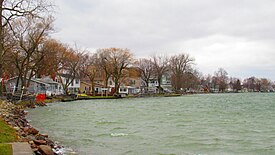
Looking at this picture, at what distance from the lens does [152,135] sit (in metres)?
17.6

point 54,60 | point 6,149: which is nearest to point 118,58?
point 54,60

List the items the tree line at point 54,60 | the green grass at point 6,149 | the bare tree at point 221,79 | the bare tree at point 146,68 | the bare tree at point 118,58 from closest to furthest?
1. the green grass at point 6,149
2. the tree line at point 54,60
3. the bare tree at point 118,58
4. the bare tree at point 146,68
5. the bare tree at point 221,79

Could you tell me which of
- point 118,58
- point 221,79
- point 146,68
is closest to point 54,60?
point 118,58

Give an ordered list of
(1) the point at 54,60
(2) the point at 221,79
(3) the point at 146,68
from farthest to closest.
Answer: (2) the point at 221,79 → (3) the point at 146,68 → (1) the point at 54,60

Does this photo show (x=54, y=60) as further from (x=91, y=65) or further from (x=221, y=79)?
(x=221, y=79)

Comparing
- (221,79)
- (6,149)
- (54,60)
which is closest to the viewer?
(6,149)

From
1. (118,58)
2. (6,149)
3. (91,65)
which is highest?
(118,58)

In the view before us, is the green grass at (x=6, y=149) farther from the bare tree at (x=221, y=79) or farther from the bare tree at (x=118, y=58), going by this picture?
the bare tree at (x=221, y=79)

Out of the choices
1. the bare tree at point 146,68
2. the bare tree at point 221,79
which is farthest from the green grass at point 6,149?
the bare tree at point 221,79

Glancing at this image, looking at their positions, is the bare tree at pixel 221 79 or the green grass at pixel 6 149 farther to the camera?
the bare tree at pixel 221 79

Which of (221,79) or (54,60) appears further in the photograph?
(221,79)

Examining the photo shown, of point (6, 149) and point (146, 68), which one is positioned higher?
point (146, 68)

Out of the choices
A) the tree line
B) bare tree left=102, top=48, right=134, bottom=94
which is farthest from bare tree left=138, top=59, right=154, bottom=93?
bare tree left=102, top=48, right=134, bottom=94

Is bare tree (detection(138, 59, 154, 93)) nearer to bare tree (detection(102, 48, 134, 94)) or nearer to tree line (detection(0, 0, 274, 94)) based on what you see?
tree line (detection(0, 0, 274, 94))
